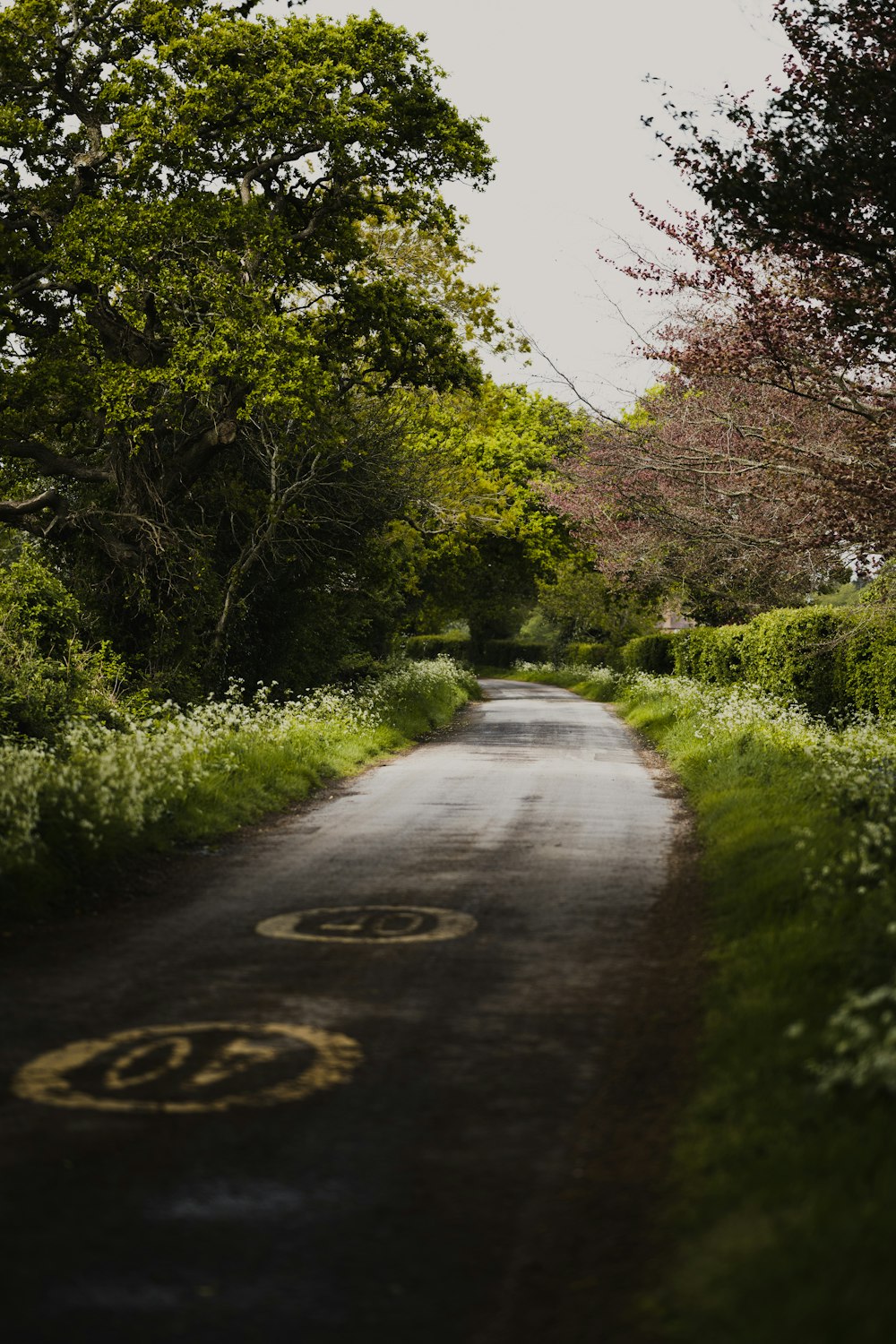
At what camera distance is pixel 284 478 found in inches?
937

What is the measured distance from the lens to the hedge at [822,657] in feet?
60.9

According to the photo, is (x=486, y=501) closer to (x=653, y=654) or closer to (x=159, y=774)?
(x=653, y=654)

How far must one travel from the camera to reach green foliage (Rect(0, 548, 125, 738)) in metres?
15.2

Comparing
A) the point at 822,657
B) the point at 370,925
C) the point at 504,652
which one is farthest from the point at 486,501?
the point at 504,652

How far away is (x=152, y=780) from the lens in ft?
39.1

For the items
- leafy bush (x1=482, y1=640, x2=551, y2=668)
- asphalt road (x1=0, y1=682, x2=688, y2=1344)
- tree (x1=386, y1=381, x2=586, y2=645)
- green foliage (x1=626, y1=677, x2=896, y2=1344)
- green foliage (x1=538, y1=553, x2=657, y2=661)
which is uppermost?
tree (x1=386, y1=381, x2=586, y2=645)

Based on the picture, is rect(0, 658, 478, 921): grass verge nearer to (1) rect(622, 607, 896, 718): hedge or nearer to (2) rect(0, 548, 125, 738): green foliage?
(2) rect(0, 548, 125, 738): green foliage

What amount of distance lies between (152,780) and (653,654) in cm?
2914

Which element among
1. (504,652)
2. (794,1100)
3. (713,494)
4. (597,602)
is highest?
(713,494)

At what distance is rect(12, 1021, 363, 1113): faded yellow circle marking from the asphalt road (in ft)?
0.05

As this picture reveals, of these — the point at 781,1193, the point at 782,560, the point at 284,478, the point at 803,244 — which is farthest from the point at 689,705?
the point at 781,1193

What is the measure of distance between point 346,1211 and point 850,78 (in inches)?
363

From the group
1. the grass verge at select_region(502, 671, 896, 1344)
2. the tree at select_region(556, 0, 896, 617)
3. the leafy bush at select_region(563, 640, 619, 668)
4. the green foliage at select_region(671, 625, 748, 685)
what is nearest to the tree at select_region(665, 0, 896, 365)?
the tree at select_region(556, 0, 896, 617)

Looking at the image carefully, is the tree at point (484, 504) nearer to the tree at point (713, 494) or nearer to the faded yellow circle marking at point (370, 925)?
the tree at point (713, 494)
